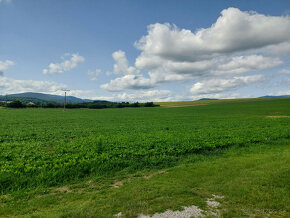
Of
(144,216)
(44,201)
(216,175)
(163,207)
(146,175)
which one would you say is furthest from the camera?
(146,175)

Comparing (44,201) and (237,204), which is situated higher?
(237,204)

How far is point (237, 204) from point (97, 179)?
5.75m

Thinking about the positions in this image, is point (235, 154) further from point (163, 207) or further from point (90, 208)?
point (90, 208)

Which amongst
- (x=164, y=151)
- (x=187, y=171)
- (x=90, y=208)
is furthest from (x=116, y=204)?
(x=164, y=151)

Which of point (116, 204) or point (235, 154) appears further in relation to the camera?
point (235, 154)

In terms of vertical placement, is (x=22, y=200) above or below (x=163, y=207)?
below

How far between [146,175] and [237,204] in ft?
13.3

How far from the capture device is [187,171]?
7730mm

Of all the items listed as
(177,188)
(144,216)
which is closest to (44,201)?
(144,216)

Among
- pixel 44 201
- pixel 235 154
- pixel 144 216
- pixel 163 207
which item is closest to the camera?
pixel 144 216

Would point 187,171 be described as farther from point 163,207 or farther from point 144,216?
point 144,216

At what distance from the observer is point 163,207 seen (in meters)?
4.73

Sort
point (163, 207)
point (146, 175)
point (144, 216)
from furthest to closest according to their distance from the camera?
point (146, 175) < point (163, 207) < point (144, 216)

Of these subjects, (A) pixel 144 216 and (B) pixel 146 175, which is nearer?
(A) pixel 144 216
